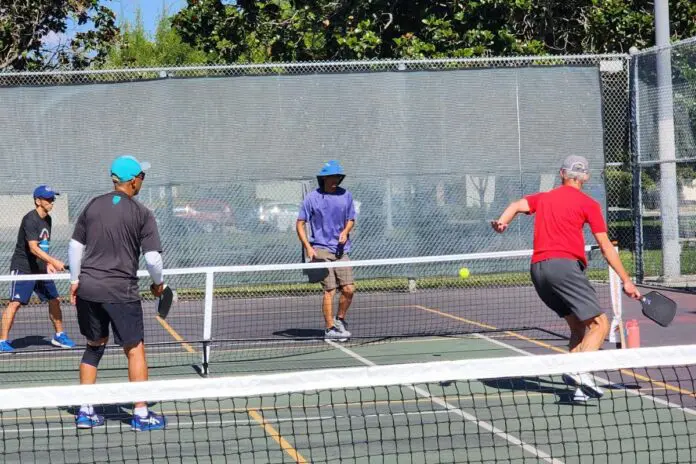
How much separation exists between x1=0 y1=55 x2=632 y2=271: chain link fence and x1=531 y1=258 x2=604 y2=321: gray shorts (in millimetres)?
7297

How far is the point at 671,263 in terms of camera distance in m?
14.6

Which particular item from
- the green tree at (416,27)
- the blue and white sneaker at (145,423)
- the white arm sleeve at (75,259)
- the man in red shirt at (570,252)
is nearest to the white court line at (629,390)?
the man in red shirt at (570,252)

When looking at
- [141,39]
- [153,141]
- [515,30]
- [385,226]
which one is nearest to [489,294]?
[385,226]

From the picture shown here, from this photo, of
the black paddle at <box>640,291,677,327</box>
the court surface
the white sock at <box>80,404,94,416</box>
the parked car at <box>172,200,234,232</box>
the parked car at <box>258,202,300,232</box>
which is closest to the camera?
the court surface

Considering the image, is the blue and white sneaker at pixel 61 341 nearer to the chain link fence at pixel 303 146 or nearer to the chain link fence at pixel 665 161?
the chain link fence at pixel 303 146

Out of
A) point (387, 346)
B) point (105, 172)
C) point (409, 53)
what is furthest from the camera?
point (409, 53)

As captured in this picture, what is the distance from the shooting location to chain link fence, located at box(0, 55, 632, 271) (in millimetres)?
14266

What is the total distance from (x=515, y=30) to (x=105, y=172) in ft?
27.6

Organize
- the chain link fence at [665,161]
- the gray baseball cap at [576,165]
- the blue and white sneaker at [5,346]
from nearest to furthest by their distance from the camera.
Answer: the gray baseball cap at [576,165] < the blue and white sneaker at [5,346] < the chain link fence at [665,161]

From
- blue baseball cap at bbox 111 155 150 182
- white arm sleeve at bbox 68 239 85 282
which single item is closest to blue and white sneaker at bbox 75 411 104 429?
white arm sleeve at bbox 68 239 85 282

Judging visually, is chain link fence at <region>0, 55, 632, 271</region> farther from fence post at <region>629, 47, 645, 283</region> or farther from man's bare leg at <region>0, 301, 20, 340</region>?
man's bare leg at <region>0, 301, 20, 340</region>

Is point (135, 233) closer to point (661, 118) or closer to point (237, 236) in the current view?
point (237, 236)

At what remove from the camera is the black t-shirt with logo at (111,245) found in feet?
22.1

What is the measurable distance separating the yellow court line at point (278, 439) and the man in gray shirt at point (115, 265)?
2.05 feet
